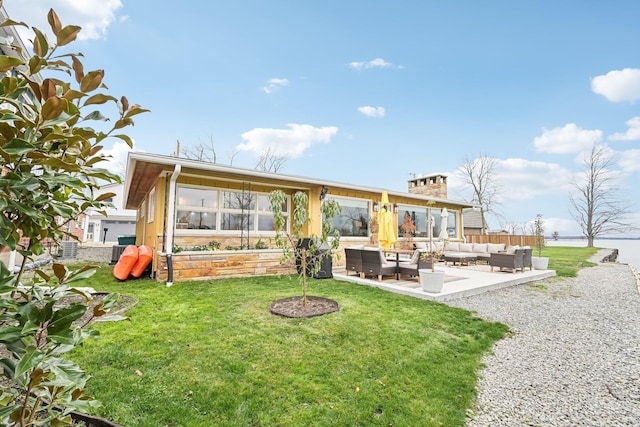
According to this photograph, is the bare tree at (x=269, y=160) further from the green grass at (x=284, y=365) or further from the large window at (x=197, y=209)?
the green grass at (x=284, y=365)

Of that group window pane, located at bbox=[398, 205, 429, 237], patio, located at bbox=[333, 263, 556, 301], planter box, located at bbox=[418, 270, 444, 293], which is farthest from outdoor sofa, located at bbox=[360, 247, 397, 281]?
window pane, located at bbox=[398, 205, 429, 237]

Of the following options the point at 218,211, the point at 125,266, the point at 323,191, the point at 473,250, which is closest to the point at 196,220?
the point at 218,211

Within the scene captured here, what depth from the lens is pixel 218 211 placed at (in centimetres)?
861

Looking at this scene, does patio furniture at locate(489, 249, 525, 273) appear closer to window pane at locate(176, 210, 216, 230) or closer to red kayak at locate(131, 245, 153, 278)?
window pane at locate(176, 210, 216, 230)

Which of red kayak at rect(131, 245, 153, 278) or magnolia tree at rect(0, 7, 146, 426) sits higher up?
magnolia tree at rect(0, 7, 146, 426)

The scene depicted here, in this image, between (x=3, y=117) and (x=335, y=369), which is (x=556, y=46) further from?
(x=3, y=117)

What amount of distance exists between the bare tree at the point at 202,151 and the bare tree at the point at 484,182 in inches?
857

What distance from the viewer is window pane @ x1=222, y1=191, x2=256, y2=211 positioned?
8.91 meters

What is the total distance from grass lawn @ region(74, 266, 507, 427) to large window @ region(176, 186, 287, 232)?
3.67 m

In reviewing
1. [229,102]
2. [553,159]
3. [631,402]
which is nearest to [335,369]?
[631,402]

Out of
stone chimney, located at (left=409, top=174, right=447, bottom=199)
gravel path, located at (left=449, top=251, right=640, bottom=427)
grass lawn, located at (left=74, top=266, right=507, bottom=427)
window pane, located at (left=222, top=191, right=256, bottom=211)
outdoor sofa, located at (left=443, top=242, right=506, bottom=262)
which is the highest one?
stone chimney, located at (left=409, top=174, right=447, bottom=199)

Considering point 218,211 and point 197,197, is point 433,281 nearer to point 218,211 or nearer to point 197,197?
point 218,211

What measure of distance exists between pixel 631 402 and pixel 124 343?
Result: 5025mm

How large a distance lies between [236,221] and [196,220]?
1152mm
